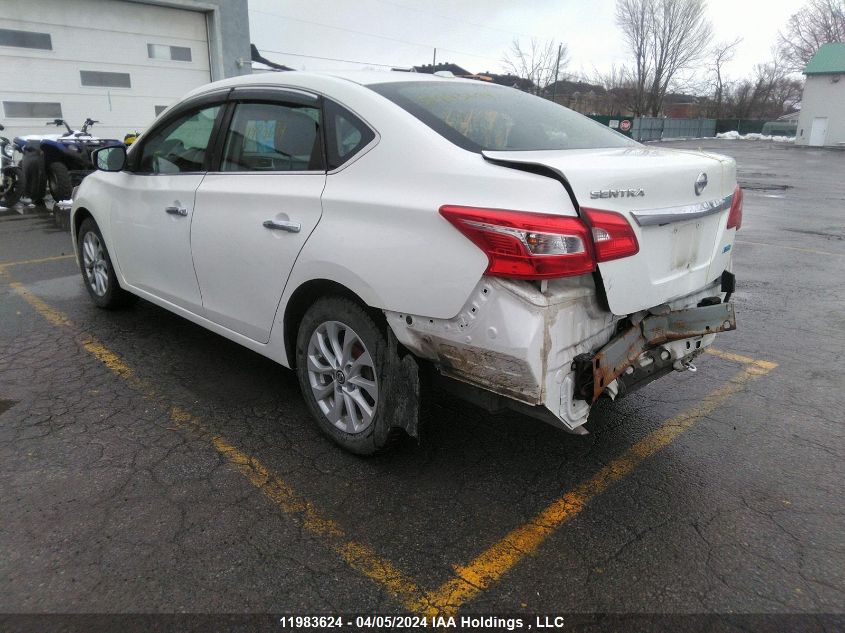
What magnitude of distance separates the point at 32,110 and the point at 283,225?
11.7 metres

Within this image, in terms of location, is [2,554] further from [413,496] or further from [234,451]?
[413,496]

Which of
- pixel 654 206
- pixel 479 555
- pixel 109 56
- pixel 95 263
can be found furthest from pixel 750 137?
pixel 479 555

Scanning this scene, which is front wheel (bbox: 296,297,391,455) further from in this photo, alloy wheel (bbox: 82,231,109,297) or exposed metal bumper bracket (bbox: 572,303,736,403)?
alloy wheel (bbox: 82,231,109,297)

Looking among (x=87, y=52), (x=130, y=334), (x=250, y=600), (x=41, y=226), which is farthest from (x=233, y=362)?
(x=87, y=52)

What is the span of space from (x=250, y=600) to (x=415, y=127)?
6.35 ft

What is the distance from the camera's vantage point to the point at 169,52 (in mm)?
13438

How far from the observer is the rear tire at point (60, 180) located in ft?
35.1

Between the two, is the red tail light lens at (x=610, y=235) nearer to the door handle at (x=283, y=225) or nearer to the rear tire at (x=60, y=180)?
the door handle at (x=283, y=225)

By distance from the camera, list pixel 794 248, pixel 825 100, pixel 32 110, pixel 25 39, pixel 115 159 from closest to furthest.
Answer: pixel 115 159, pixel 794 248, pixel 25 39, pixel 32 110, pixel 825 100

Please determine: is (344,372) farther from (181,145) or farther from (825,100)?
(825,100)

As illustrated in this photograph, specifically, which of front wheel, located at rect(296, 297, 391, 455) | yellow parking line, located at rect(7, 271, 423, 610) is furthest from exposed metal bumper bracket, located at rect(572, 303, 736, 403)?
yellow parking line, located at rect(7, 271, 423, 610)

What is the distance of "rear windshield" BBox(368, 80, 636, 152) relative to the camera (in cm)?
273

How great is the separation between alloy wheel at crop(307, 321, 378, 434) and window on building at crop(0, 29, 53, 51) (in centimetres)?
1205

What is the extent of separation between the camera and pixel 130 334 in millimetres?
4660
